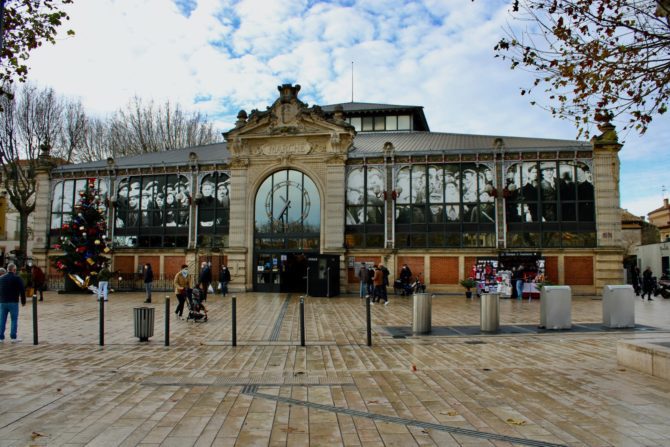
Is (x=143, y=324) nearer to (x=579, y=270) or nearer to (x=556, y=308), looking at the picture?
(x=556, y=308)

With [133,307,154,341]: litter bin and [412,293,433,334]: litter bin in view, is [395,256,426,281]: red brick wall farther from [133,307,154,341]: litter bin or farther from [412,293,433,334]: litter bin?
[133,307,154,341]: litter bin

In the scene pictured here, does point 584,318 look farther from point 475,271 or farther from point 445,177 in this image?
point 445,177

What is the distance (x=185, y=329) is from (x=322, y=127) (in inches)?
754

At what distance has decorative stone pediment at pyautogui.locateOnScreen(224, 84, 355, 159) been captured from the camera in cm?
3038

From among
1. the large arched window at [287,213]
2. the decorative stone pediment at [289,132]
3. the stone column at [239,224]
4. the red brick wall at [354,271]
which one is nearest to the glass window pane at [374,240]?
the red brick wall at [354,271]

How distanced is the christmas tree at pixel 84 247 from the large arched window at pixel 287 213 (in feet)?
30.2

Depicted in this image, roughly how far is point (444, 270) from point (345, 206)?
7.09 meters

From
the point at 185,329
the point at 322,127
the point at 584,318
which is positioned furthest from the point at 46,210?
the point at 584,318

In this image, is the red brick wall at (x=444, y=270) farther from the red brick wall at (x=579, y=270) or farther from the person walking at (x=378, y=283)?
the person walking at (x=378, y=283)

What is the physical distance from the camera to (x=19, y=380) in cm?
788

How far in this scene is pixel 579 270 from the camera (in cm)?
2730

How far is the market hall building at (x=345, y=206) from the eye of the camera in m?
27.7

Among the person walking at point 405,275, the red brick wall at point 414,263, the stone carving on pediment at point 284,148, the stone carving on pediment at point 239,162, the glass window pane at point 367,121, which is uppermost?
the glass window pane at point 367,121

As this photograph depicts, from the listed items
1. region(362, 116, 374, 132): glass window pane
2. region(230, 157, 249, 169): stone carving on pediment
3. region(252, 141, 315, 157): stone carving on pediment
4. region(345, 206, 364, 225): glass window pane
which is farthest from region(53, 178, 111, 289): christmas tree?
region(362, 116, 374, 132): glass window pane
